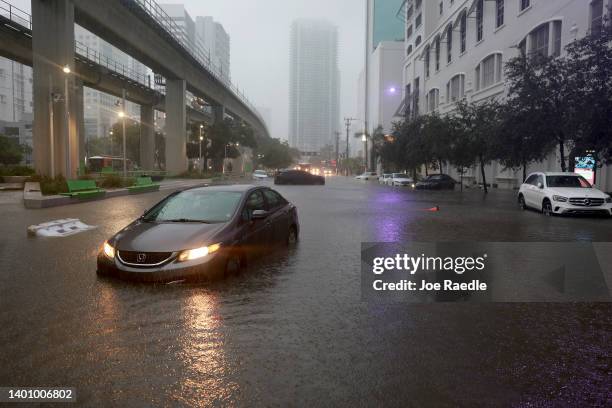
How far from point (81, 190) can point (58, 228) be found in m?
12.5

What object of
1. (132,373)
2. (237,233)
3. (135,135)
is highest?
(135,135)

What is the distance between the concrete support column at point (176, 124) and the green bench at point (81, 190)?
80.8 ft

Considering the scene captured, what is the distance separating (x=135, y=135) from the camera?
304 feet

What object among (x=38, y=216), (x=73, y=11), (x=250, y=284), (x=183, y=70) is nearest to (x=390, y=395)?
(x=250, y=284)

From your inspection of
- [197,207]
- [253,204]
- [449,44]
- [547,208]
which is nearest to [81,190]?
[197,207]

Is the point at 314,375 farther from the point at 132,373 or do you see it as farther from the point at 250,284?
the point at 250,284

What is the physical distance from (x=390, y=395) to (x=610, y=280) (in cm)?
552

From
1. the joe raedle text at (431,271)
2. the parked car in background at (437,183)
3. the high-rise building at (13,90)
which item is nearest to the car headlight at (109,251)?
the joe raedle text at (431,271)

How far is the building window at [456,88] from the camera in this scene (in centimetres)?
5314

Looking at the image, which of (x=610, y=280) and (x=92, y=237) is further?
(x=92, y=237)

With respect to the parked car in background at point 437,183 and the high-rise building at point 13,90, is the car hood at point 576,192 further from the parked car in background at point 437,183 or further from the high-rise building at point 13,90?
the high-rise building at point 13,90

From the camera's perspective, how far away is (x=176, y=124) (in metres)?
51.1

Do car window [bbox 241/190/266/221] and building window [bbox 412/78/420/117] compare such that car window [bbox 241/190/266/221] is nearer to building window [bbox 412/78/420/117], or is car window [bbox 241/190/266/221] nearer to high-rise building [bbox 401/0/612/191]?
high-rise building [bbox 401/0/612/191]

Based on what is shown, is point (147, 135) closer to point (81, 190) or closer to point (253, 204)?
point (81, 190)
